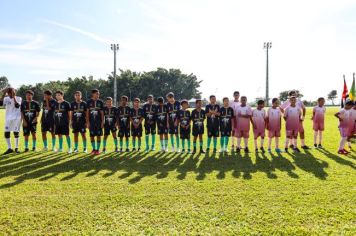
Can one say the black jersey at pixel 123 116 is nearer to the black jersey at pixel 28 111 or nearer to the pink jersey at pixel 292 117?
the black jersey at pixel 28 111

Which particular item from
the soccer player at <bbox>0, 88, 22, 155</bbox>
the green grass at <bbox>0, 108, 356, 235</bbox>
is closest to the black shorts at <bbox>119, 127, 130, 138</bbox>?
the green grass at <bbox>0, 108, 356, 235</bbox>

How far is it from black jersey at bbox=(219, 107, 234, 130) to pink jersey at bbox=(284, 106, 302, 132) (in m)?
2.01

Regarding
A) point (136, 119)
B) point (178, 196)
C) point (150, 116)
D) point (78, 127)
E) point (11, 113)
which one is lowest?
point (178, 196)

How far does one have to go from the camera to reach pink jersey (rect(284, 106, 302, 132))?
10375 mm

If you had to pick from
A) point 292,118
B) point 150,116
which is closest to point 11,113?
point 150,116

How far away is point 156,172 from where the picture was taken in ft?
24.2

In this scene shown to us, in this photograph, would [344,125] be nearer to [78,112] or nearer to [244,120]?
[244,120]

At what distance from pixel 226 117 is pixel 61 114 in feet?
19.1

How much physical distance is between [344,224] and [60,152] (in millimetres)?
8932

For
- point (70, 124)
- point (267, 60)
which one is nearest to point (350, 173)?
point (70, 124)

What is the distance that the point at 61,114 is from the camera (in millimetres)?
10094

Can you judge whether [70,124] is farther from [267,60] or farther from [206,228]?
[267,60]

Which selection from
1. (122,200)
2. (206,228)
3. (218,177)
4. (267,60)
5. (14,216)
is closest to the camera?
(206,228)

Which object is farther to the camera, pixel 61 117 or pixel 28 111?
pixel 28 111
